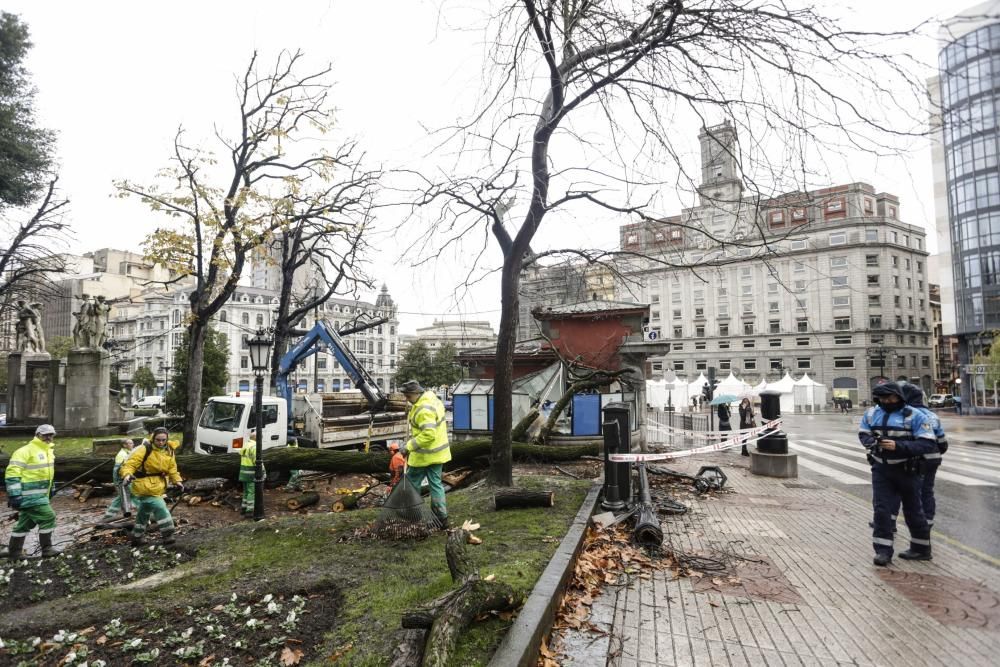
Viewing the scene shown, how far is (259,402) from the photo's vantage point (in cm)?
941

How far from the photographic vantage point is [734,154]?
5910 millimetres

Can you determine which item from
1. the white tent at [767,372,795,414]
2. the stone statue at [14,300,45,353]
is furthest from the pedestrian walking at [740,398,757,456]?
the stone statue at [14,300,45,353]

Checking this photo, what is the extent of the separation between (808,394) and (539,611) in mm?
46774

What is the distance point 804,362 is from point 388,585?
6637 centimetres

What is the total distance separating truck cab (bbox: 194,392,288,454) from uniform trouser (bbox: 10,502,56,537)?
5493 millimetres

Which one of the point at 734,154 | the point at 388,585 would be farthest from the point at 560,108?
the point at 388,585

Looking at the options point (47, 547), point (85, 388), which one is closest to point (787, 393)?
point (85, 388)

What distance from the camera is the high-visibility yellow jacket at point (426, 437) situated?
21.0 ft

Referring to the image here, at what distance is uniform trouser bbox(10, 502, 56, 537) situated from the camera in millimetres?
7000

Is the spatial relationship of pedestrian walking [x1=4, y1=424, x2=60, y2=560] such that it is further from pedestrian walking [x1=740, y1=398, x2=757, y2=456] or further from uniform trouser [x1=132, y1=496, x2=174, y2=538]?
pedestrian walking [x1=740, y1=398, x2=757, y2=456]

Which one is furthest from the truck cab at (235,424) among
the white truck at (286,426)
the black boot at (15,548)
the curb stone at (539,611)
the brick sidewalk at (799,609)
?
the brick sidewalk at (799,609)

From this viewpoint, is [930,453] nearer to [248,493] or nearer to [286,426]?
[248,493]

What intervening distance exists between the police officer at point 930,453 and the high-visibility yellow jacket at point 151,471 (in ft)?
30.2

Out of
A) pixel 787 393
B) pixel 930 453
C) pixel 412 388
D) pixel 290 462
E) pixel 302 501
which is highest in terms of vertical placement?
pixel 412 388
